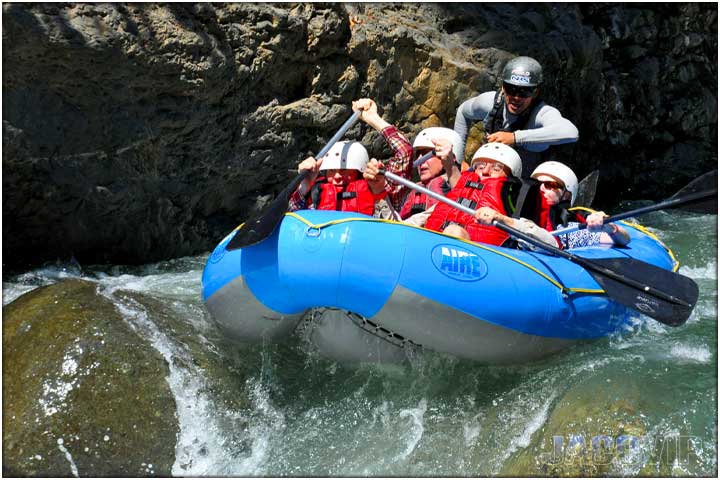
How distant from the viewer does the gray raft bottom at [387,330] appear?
411 cm

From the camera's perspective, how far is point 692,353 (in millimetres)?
4414

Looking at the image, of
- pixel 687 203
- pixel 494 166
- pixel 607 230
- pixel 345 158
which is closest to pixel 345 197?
pixel 345 158

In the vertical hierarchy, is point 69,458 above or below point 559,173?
below

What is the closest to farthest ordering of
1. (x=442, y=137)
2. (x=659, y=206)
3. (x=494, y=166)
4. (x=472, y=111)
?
(x=659, y=206)
(x=494, y=166)
(x=442, y=137)
(x=472, y=111)

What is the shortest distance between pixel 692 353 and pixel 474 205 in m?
1.41

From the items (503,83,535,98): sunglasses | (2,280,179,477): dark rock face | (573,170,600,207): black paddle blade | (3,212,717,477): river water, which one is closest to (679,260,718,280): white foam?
(573,170,600,207): black paddle blade

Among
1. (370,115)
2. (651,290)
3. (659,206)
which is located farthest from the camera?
(370,115)

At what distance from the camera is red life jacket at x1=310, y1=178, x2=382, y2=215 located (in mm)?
4816

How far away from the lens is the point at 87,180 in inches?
239

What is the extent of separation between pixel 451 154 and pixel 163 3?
2.54 m

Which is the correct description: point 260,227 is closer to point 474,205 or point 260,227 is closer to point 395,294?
point 395,294

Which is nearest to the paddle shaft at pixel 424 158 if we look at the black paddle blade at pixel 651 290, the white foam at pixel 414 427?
the black paddle blade at pixel 651 290

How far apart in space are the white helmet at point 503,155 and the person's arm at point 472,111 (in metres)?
0.65

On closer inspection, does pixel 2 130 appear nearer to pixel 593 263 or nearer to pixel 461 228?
pixel 461 228
